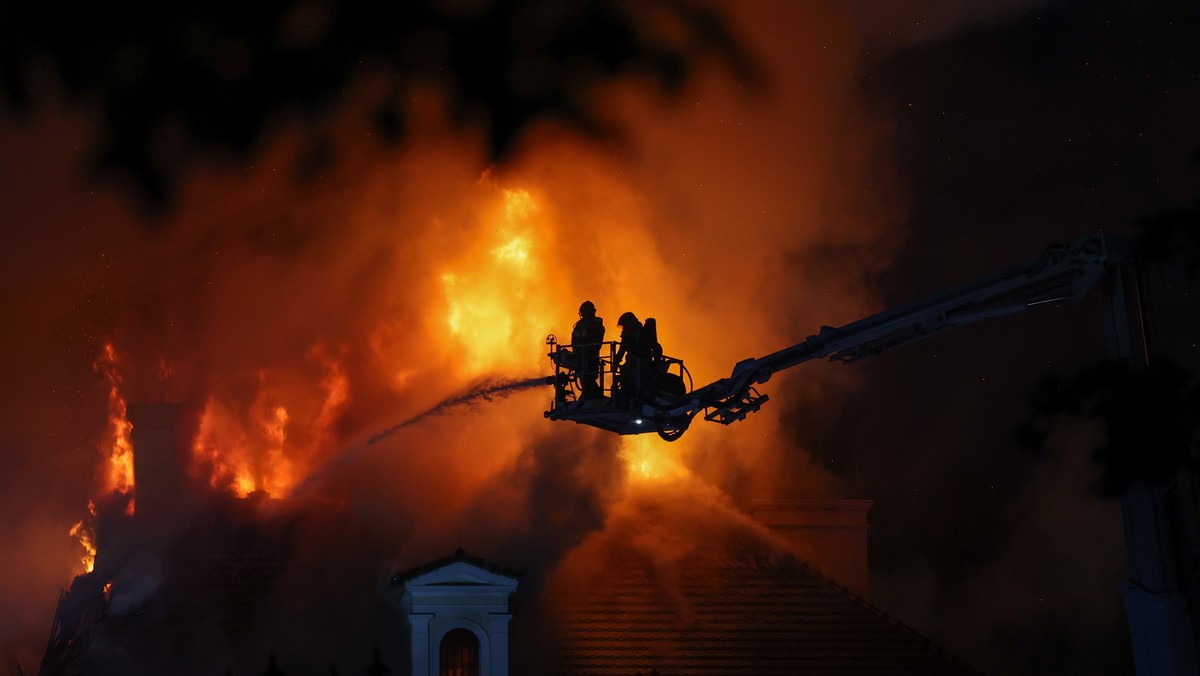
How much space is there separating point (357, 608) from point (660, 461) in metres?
9.32

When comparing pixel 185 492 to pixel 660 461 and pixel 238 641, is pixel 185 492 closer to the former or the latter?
pixel 238 641

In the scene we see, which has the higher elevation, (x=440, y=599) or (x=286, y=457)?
(x=286, y=457)

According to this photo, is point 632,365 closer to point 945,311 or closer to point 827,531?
point 945,311

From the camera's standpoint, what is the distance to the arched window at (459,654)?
83.6 ft

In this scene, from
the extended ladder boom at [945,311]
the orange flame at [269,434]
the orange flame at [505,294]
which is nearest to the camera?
the extended ladder boom at [945,311]

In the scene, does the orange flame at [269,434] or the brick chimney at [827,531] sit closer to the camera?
the brick chimney at [827,531]

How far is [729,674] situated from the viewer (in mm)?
25688

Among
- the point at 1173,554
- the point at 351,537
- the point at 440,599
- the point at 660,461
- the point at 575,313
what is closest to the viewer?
the point at 1173,554

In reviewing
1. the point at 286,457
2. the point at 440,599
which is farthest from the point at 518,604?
the point at 286,457

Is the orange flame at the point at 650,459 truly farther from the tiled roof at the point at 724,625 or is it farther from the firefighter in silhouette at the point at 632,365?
the firefighter in silhouette at the point at 632,365

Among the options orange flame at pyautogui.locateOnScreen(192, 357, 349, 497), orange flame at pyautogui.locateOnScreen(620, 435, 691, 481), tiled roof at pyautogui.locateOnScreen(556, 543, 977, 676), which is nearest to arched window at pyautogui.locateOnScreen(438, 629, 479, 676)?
tiled roof at pyautogui.locateOnScreen(556, 543, 977, 676)

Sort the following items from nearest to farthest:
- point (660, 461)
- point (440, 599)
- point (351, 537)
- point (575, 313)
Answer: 1. point (440, 599)
2. point (351, 537)
3. point (660, 461)
4. point (575, 313)

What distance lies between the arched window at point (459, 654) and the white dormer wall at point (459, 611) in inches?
5.4

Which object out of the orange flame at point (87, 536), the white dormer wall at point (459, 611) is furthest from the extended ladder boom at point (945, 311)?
the orange flame at point (87, 536)
